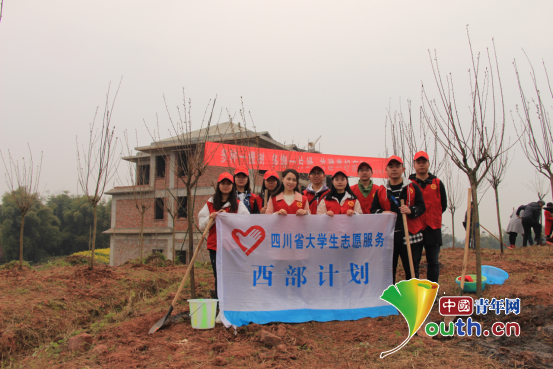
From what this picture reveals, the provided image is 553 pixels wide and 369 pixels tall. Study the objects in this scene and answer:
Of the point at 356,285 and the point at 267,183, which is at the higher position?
the point at 267,183

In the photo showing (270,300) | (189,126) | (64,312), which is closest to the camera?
(270,300)

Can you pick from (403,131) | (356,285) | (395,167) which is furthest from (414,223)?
(403,131)

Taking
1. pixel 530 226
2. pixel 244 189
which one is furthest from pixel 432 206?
pixel 530 226

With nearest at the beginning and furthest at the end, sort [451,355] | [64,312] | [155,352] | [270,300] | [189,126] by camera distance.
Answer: [451,355] < [155,352] < [270,300] < [64,312] < [189,126]

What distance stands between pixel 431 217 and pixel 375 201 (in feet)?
2.22

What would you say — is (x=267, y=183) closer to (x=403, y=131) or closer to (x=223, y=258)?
(x=223, y=258)

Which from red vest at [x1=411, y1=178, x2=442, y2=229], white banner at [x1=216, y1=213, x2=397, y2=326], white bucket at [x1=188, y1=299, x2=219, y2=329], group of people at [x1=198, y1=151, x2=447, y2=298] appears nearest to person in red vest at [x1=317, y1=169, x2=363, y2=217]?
group of people at [x1=198, y1=151, x2=447, y2=298]

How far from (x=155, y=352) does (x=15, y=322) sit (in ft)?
8.65

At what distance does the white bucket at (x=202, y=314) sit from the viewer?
12.3ft

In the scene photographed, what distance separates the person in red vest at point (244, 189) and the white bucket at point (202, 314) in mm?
1305

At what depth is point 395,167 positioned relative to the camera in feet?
13.6

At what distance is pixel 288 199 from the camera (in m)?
4.38

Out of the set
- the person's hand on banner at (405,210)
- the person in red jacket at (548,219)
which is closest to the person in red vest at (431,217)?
the person's hand on banner at (405,210)

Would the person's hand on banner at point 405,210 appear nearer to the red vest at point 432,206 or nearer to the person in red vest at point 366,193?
the red vest at point 432,206
